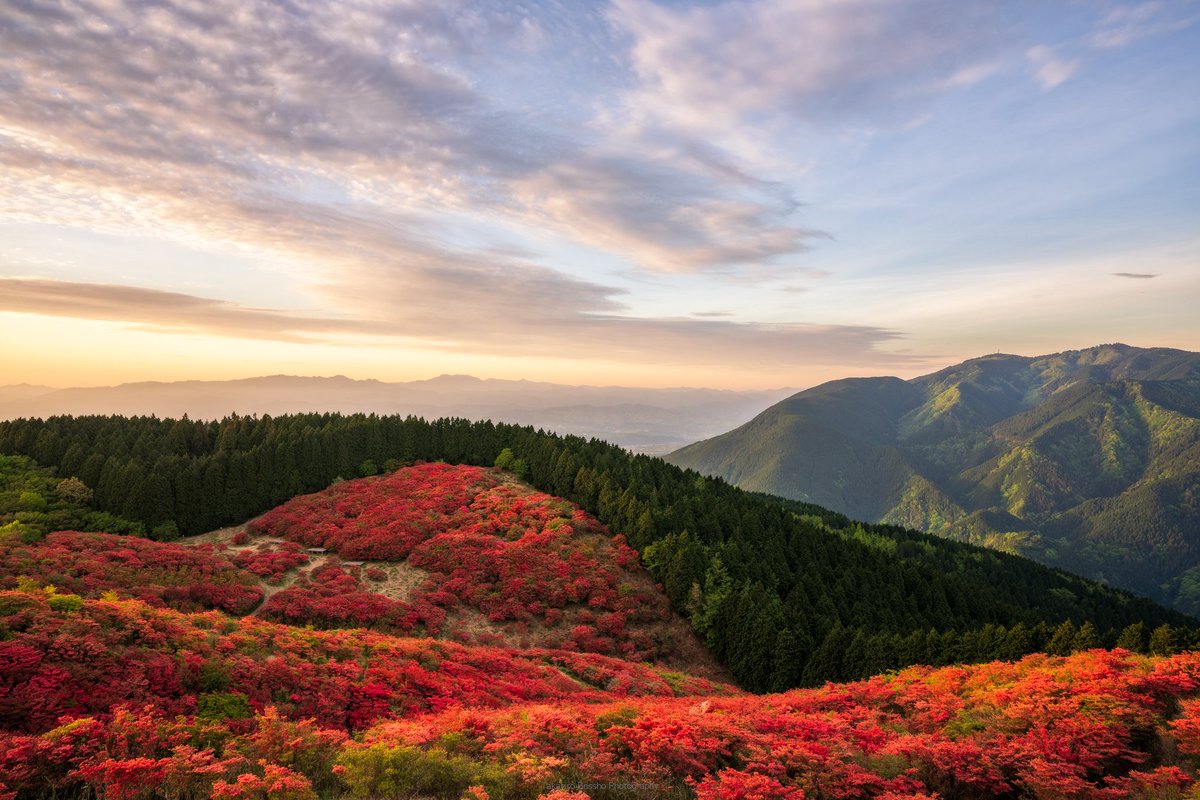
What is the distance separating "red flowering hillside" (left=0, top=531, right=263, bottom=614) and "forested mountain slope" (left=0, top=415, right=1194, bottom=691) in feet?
19.9

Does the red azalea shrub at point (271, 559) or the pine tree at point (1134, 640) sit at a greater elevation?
the pine tree at point (1134, 640)

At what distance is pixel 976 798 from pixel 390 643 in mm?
22499

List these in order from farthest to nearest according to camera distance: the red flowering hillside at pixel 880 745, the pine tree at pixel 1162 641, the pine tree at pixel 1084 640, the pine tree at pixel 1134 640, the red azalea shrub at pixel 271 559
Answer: the red azalea shrub at pixel 271 559
the pine tree at pixel 1084 640
the pine tree at pixel 1134 640
the pine tree at pixel 1162 641
the red flowering hillside at pixel 880 745

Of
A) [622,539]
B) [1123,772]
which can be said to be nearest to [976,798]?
[1123,772]

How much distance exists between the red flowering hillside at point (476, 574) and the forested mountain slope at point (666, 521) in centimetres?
207

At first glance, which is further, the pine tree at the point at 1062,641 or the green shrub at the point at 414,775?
the pine tree at the point at 1062,641

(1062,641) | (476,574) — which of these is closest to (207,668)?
(476,574)

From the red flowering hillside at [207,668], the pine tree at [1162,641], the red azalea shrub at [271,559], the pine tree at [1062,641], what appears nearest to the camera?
the red flowering hillside at [207,668]

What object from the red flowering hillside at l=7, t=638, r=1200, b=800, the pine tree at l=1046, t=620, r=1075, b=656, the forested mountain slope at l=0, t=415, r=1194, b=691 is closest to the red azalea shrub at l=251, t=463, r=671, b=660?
the forested mountain slope at l=0, t=415, r=1194, b=691

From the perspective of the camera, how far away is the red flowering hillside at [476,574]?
1526 inches

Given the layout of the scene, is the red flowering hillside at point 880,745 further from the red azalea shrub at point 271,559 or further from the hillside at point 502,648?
the red azalea shrub at point 271,559

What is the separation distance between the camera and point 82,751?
36.6 ft

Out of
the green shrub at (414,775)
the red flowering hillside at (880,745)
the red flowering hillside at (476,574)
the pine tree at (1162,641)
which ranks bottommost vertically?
the red flowering hillside at (476,574)

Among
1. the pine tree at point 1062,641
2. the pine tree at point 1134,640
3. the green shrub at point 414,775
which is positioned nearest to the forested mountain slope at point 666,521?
the pine tree at point 1062,641
